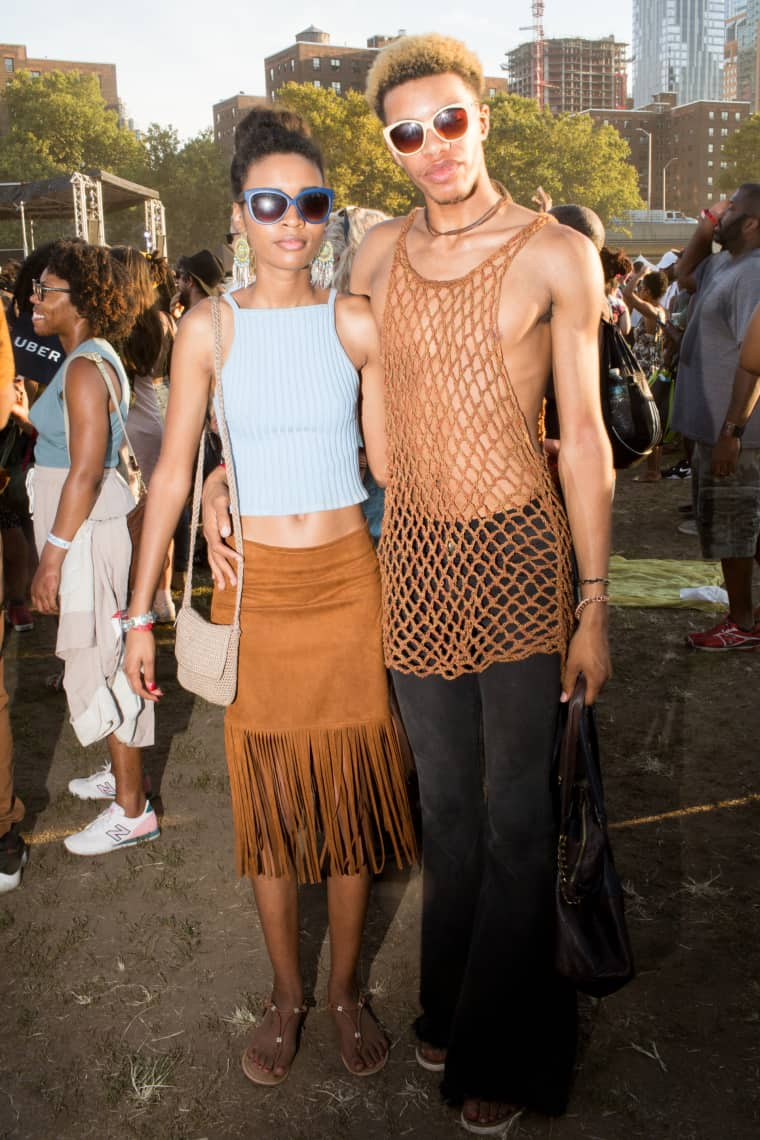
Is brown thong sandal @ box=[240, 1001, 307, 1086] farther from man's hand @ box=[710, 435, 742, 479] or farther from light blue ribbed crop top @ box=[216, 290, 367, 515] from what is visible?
man's hand @ box=[710, 435, 742, 479]

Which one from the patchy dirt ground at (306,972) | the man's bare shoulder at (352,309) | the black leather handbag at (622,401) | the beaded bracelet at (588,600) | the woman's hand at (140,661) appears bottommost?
the patchy dirt ground at (306,972)

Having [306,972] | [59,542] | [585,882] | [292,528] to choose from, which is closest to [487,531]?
[292,528]

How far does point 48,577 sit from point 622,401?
202 cm

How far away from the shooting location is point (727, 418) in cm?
504

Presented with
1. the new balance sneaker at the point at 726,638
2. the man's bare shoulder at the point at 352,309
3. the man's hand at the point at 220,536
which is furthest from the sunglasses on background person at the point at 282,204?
the new balance sneaker at the point at 726,638

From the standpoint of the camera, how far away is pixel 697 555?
26.0 ft

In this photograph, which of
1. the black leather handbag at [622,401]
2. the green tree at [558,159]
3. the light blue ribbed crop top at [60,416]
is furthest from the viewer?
the green tree at [558,159]

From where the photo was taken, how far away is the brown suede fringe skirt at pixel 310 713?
7.70 feet

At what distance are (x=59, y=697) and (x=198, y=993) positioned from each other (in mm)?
2765

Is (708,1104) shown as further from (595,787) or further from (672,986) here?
(595,787)

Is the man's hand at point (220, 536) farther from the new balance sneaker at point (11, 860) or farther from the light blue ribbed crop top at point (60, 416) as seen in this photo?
the new balance sneaker at point (11, 860)

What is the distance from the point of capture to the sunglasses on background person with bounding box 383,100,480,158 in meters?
2.10

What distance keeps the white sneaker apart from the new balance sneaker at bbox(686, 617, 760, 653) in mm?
3327

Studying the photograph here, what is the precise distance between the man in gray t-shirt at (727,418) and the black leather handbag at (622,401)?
7.72 ft
